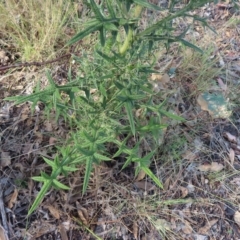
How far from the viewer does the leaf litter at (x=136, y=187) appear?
1.80 m

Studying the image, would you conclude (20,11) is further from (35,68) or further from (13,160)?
(13,160)

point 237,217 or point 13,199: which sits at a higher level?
point 13,199

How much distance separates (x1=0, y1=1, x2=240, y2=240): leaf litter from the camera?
180 centimetres

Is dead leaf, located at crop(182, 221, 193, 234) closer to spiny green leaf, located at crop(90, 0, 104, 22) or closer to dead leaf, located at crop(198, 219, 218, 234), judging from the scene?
dead leaf, located at crop(198, 219, 218, 234)

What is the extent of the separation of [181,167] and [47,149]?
708mm

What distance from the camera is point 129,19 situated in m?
1.21

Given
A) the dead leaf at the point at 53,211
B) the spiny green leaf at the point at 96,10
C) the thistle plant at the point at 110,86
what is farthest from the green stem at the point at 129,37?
the dead leaf at the point at 53,211

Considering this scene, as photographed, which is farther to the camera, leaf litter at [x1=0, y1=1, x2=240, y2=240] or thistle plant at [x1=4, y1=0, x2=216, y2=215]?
leaf litter at [x1=0, y1=1, x2=240, y2=240]

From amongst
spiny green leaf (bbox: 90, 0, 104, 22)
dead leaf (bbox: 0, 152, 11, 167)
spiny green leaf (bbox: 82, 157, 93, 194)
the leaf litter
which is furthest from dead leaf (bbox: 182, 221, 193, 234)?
spiny green leaf (bbox: 90, 0, 104, 22)

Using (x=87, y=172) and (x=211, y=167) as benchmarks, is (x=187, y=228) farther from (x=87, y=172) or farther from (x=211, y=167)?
(x=87, y=172)

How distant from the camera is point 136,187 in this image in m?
1.96

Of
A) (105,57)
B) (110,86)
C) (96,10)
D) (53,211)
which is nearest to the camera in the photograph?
(96,10)

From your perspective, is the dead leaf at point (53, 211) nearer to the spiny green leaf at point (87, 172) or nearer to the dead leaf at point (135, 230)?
the dead leaf at point (135, 230)

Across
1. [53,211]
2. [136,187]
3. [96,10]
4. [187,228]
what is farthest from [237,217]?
[96,10]
